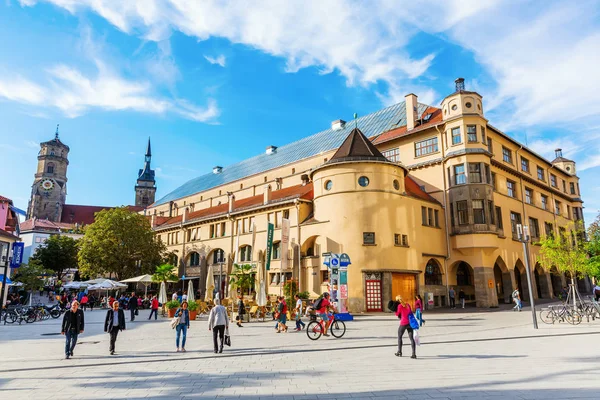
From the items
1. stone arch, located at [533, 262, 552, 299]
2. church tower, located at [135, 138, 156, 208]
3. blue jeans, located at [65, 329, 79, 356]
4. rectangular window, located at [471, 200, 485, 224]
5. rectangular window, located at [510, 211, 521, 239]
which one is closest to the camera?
blue jeans, located at [65, 329, 79, 356]

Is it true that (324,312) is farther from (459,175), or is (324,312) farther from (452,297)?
(459,175)

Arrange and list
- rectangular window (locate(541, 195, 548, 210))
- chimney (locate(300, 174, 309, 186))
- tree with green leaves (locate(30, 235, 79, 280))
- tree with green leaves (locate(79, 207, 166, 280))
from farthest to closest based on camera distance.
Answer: tree with green leaves (locate(30, 235, 79, 280)) < rectangular window (locate(541, 195, 548, 210)) < tree with green leaves (locate(79, 207, 166, 280)) < chimney (locate(300, 174, 309, 186))

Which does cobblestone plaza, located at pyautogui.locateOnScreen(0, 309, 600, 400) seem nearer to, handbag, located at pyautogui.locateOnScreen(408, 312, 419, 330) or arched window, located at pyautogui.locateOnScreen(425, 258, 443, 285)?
handbag, located at pyautogui.locateOnScreen(408, 312, 419, 330)

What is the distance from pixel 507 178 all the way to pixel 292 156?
26.6 metres

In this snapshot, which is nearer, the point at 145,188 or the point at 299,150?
the point at 299,150

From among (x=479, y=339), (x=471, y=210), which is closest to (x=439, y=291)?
(x=471, y=210)

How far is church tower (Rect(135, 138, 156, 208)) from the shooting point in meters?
126

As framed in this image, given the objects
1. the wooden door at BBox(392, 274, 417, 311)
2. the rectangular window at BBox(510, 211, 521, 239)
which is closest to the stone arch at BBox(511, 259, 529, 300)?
the rectangular window at BBox(510, 211, 521, 239)

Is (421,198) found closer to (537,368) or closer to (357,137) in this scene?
(357,137)

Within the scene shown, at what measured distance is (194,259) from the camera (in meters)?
49.8

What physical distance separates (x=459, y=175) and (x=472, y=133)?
3.95 metres

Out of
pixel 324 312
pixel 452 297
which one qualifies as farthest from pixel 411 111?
pixel 324 312

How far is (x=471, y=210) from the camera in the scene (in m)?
35.9

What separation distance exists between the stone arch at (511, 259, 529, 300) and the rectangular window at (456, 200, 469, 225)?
33.4 ft
